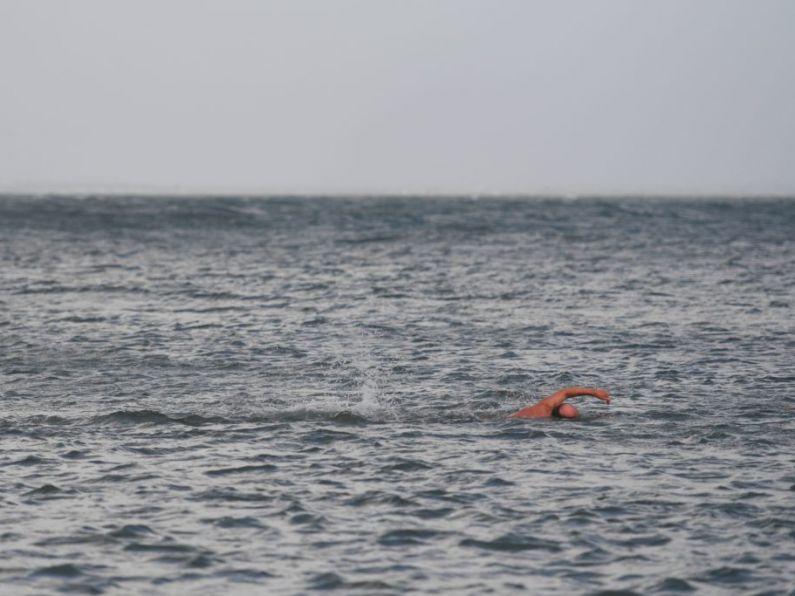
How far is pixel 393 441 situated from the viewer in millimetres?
22297

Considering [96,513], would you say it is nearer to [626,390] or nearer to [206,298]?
[626,390]

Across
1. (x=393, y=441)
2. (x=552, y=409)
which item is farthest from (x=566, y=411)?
(x=393, y=441)

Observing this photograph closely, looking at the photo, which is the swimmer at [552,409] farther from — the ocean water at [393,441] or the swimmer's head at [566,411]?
the ocean water at [393,441]

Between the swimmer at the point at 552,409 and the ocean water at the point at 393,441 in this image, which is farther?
the swimmer at the point at 552,409

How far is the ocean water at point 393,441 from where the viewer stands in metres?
15.7

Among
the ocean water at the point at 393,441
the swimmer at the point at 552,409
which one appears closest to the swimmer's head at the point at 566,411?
the swimmer at the point at 552,409

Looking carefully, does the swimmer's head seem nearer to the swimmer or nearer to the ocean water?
the swimmer

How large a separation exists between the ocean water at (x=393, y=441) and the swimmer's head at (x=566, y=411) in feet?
0.49

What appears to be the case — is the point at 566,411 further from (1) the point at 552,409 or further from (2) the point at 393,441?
(2) the point at 393,441

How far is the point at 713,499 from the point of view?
60.3 feet

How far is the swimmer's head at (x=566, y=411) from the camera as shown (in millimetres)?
23953

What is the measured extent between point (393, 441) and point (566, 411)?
390 cm

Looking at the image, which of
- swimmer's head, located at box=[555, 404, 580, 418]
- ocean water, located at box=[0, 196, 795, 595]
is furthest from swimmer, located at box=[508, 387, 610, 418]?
ocean water, located at box=[0, 196, 795, 595]

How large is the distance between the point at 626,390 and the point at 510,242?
62.4m
